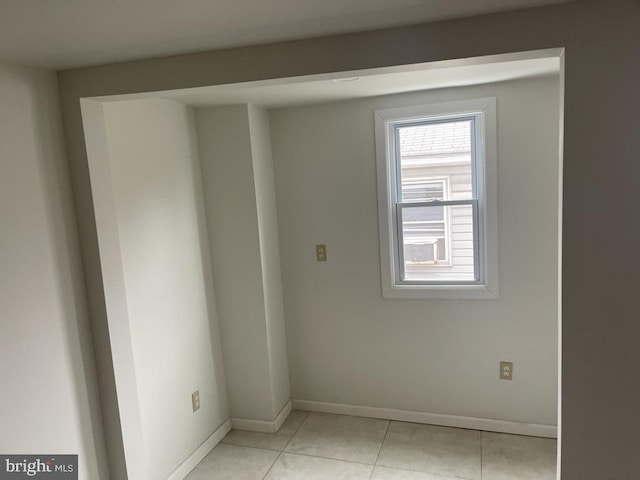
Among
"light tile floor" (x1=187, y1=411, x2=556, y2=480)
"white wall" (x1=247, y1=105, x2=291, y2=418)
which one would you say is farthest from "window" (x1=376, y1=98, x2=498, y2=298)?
"light tile floor" (x1=187, y1=411, x2=556, y2=480)

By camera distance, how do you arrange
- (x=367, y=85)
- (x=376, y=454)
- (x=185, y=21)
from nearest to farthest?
(x=185, y=21) → (x=367, y=85) → (x=376, y=454)

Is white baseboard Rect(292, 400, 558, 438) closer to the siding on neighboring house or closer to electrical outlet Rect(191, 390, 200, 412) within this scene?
electrical outlet Rect(191, 390, 200, 412)

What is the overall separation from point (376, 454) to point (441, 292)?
1.07 m

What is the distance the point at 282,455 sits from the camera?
2.72 meters

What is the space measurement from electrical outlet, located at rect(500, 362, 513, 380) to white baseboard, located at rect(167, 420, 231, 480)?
6.06 feet

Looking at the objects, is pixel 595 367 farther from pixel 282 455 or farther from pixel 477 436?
pixel 282 455

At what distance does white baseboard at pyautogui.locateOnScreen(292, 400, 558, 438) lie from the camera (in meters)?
2.75

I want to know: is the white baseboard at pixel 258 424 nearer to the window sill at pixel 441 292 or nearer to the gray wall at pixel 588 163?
the window sill at pixel 441 292

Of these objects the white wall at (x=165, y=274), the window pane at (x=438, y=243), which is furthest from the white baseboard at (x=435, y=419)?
the window pane at (x=438, y=243)

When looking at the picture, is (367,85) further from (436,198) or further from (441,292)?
(441,292)

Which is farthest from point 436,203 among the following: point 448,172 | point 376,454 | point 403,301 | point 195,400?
point 195,400

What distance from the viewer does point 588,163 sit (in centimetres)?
134

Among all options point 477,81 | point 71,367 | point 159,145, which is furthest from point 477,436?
point 159,145

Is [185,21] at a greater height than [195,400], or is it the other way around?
[185,21]
